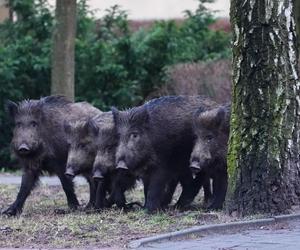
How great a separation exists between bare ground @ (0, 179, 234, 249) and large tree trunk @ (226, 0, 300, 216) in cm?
52

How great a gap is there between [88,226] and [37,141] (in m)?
2.56

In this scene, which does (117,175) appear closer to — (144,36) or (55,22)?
(55,22)

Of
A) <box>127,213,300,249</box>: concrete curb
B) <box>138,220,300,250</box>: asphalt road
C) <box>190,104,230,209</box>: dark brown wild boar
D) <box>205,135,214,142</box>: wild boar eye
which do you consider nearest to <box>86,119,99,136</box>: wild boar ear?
<box>190,104,230,209</box>: dark brown wild boar

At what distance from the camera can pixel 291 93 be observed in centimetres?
1120

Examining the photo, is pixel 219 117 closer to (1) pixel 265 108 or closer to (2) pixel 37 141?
(1) pixel 265 108

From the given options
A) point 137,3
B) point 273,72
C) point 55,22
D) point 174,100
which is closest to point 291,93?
point 273,72

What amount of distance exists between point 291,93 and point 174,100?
207cm

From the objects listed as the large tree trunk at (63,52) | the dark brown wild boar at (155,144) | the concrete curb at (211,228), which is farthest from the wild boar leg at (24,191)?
the large tree trunk at (63,52)

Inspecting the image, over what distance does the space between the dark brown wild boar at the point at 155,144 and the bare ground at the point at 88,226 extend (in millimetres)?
390

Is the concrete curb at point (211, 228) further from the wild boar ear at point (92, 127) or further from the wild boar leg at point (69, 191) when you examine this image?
the wild boar leg at point (69, 191)

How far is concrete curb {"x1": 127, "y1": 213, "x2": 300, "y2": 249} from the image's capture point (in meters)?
9.54

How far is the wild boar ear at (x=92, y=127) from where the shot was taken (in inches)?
498

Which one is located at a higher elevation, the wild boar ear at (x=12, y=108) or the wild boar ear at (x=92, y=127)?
the wild boar ear at (x=12, y=108)

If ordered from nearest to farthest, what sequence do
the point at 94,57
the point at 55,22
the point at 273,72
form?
1. the point at 273,72
2. the point at 55,22
3. the point at 94,57
